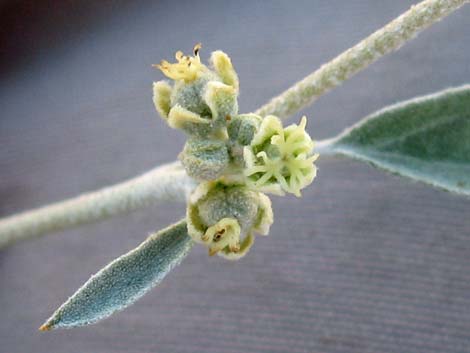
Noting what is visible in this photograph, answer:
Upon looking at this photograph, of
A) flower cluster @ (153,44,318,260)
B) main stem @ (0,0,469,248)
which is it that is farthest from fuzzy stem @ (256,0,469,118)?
flower cluster @ (153,44,318,260)

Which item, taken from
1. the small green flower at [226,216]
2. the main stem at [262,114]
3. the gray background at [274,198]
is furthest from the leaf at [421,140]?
the gray background at [274,198]

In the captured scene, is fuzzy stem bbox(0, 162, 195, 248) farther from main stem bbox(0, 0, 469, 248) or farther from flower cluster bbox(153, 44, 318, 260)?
flower cluster bbox(153, 44, 318, 260)

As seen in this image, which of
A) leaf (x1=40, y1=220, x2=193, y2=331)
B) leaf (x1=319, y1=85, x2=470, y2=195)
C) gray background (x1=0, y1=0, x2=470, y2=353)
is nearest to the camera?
leaf (x1=40, y1=220, x2=193, y2=331)

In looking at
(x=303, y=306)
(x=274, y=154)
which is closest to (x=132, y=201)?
(x=274, y=154)

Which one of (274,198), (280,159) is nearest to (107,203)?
(280,159)

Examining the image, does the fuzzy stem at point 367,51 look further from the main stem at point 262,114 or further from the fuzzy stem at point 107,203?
the fuzzy stem at point 107,203

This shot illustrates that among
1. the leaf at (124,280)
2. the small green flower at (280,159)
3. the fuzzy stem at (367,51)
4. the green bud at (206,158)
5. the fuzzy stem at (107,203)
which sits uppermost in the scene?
the fuzzy stem at (107,203)
